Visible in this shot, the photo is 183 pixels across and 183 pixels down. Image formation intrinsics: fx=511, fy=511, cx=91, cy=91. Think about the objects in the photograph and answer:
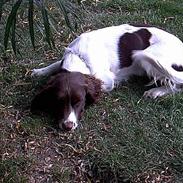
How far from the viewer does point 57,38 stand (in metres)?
4.91

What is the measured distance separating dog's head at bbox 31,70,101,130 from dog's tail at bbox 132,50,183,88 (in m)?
0.55

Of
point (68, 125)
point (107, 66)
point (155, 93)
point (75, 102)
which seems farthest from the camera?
A: point (107, 66)

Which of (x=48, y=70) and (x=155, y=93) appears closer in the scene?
(x=155, y=93)

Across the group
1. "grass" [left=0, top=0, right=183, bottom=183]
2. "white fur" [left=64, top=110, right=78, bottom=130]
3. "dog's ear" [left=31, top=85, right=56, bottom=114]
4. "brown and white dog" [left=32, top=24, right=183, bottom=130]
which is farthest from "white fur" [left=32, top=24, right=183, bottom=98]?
"white fur" [left=64, top=110, right=78, bottom=130]

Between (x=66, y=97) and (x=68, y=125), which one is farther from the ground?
(x=66, y=97)

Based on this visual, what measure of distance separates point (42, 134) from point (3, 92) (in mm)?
611

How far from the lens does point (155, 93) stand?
411 centimetres

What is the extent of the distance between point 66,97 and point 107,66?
2.31 ft

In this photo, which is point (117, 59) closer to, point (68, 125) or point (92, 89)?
point (92, 89)

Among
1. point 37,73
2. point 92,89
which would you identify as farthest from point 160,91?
point 37,73

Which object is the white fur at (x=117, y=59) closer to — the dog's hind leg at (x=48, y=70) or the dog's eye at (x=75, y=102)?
the dog's hind leg at (x=48, y=70)

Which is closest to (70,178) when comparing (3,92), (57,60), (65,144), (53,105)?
(65,144)

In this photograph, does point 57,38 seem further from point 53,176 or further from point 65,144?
point 53,176

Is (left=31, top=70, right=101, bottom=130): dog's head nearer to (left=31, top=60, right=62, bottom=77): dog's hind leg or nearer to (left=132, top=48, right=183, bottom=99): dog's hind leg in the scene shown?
(left=31, top=60, right=62, bottom=77): dog's hind leg
